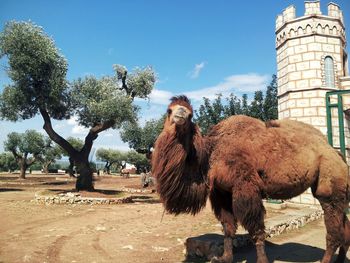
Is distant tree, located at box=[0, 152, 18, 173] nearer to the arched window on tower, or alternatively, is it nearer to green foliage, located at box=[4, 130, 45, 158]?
green foliage, located at box=[4, 130, 45, 158]

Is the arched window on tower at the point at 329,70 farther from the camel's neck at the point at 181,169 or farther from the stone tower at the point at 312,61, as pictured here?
the camel's neck at the point at 181,169

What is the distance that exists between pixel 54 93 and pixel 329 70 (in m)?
15.6

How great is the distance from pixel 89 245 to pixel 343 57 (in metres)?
13.6

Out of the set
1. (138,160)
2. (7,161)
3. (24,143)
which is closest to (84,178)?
(24,143)

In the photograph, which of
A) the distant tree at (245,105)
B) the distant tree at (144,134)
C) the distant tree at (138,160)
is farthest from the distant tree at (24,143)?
the distant tree at (245,105)

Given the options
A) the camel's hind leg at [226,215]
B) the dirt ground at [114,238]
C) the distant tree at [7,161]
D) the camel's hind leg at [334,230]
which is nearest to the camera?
the camel's hind leg at [334,230]

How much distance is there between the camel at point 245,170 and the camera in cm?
452

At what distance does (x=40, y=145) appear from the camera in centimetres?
5175

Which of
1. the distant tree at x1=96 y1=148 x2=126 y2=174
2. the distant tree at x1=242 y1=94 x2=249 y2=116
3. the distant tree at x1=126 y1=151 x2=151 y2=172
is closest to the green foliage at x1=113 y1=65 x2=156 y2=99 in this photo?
the distant tree at x1=242 y1=94 x2=249 y2=116

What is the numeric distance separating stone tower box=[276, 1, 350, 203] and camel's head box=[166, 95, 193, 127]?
11175 mm

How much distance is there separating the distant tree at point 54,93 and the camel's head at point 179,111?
1754cm

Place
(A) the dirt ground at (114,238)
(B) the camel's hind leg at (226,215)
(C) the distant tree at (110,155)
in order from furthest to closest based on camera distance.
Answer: (C) the distant tree at (110,155) → (A) the dirt ground at (114,238) → (B) the camel's hind leg at (226,215)

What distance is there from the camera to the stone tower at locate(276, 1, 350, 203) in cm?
1437

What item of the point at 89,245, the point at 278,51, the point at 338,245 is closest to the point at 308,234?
the point at 338,245
